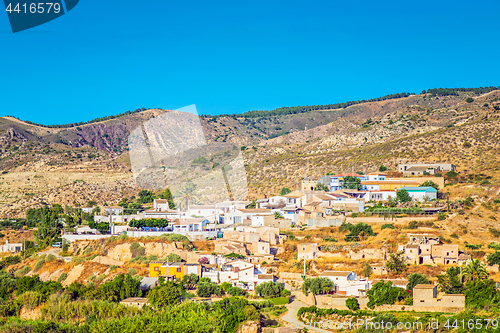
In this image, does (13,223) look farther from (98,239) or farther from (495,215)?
(495,215)

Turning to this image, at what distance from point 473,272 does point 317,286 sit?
21.0 feet

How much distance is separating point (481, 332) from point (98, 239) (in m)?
21.6

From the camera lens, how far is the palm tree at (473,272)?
23844mm

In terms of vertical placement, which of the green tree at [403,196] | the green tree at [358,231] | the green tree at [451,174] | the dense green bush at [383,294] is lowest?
the dense green bush at [383,294]

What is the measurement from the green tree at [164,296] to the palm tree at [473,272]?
1177cm

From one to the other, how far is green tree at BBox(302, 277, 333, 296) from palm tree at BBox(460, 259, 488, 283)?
5.45 metres

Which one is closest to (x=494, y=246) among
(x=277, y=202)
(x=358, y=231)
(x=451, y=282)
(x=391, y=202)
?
(x=451, y=282)

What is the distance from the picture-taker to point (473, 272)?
78.4 ft

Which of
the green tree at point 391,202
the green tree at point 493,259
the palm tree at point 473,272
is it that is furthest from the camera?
the green tree at point 391,202

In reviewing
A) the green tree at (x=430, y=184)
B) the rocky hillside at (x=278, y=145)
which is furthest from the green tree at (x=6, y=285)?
the green tree at (x=430, y=184)

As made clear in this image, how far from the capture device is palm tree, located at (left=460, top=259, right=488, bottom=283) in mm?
23844

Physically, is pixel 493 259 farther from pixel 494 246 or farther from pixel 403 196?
pixel 403 196

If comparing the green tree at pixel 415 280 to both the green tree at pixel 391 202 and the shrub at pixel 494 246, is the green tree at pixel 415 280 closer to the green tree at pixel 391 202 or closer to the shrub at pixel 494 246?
the shrub at pixel 494 246

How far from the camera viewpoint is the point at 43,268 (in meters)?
30.7
